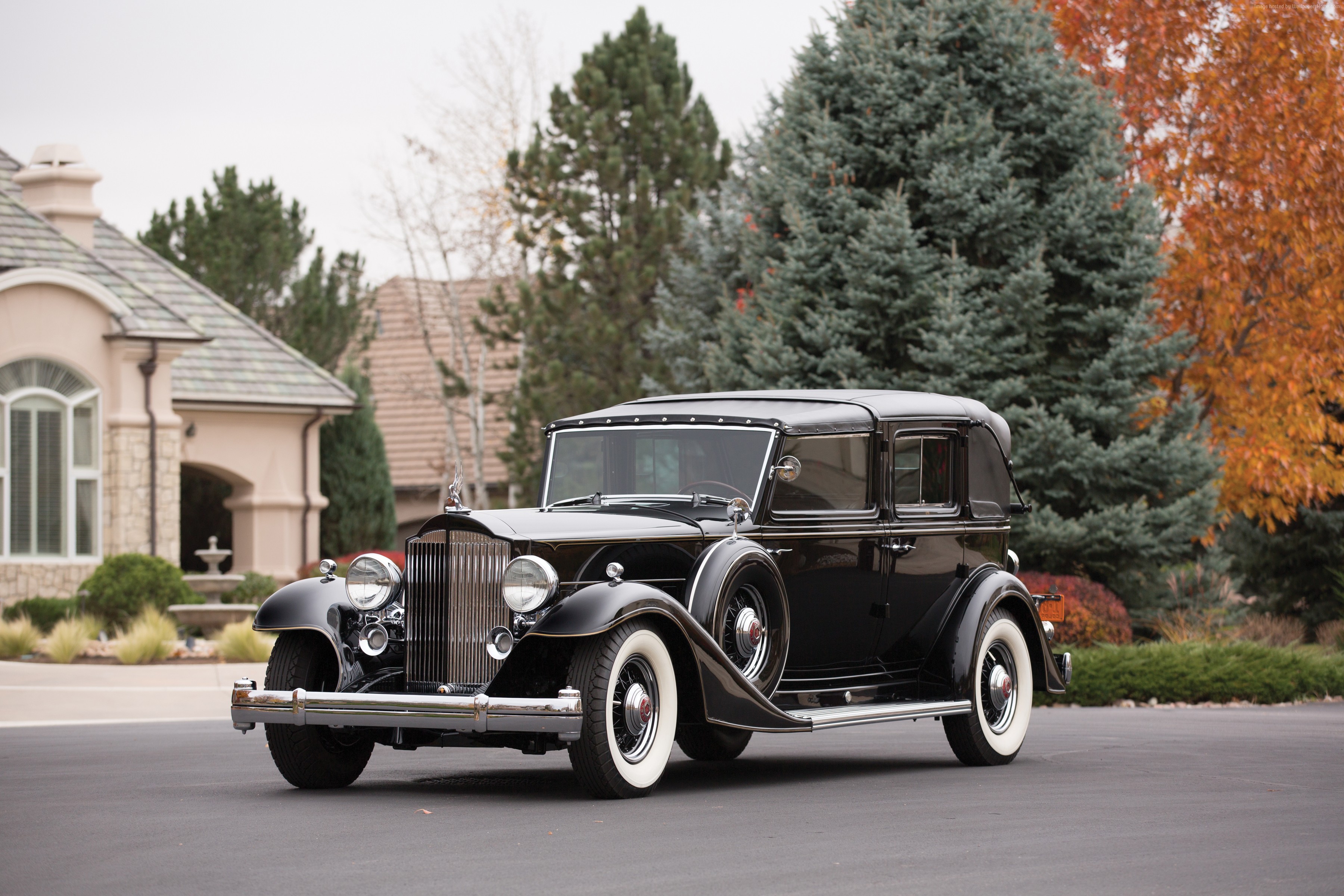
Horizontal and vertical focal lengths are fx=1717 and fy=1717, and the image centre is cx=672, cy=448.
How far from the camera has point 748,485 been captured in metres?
9.29

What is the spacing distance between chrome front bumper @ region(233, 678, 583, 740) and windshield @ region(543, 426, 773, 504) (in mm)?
2030

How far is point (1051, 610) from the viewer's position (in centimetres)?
1066

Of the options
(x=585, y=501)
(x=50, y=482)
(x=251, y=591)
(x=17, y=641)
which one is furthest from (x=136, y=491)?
(x=585, y=501)

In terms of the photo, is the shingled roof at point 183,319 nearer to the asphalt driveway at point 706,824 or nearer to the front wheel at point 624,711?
the asphalt driveway at point 706,824

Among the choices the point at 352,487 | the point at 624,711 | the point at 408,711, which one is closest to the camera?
the point at 408,711

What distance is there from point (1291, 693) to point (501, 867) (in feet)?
36.9

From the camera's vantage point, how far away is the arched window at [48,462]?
22234 mm

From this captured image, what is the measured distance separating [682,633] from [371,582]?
5.29 feet

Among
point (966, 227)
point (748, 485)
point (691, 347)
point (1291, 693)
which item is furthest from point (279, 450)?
point (748, 485)

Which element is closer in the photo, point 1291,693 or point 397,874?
point 397,874

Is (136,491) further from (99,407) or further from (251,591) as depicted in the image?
(251,591)

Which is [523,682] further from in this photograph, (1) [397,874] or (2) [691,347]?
(2) [691,347]

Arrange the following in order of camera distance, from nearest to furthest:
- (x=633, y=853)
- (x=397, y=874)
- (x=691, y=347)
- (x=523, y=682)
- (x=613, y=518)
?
(x=397, y=874) < (x=633, y=853) < (x=523, y=682) < (x=613, y=518) < (x=691, y=347)

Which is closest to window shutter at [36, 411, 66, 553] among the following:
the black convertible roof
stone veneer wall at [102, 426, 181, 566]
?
stone veneer wall at [102, 426, 181, 566]
